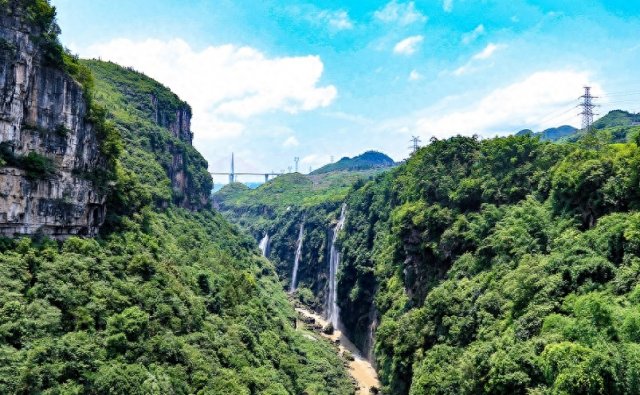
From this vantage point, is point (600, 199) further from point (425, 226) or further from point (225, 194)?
point (225, 194)

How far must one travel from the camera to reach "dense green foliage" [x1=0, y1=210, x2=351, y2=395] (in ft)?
84.3

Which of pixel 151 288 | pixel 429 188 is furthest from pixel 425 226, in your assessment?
pixel 151 288

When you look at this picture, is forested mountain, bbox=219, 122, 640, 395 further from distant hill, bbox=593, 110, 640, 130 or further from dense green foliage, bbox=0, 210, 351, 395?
distant hill, bbox=593, 110, 640, 130

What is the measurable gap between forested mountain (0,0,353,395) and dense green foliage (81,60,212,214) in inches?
15.9

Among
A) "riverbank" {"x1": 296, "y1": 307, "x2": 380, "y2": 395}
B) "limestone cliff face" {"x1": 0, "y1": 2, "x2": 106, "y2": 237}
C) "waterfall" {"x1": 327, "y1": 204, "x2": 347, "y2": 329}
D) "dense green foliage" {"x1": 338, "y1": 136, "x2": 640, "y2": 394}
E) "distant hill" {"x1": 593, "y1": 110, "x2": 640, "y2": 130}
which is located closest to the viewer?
"dense green foliage" {"x1": 338, "y1": 136, "x2": 640, "y2": 394}

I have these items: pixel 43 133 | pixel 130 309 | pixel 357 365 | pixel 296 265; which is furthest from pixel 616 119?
pixel 43 133

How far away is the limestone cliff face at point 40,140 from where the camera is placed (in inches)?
1251

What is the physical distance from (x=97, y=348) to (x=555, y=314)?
85.6ft

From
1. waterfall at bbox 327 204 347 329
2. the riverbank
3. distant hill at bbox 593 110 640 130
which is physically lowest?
the riverbank

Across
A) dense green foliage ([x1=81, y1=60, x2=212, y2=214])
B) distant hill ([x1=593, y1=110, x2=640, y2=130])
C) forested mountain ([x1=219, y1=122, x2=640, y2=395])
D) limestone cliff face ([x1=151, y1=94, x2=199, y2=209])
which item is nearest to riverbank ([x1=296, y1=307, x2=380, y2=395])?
forested mountain ([x1=219, y1=122, x2=640, y2=395])

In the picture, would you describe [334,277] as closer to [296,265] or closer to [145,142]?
[296,265]

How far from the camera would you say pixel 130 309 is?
31562mm

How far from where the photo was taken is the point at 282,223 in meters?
134

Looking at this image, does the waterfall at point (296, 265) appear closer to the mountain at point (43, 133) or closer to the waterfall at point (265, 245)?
the waterfall at point (265, 245)
